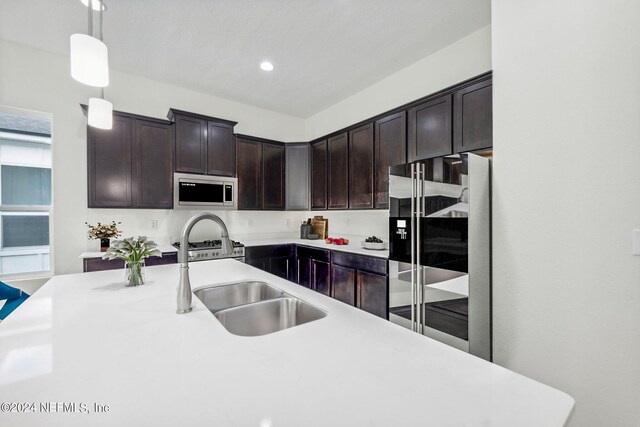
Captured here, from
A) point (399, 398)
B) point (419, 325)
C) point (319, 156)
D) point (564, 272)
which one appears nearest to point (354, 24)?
point (319, 156)

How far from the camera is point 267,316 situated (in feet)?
4.54

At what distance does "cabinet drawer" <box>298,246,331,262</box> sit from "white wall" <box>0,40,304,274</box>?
68.2 inches

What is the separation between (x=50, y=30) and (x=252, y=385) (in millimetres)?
3803

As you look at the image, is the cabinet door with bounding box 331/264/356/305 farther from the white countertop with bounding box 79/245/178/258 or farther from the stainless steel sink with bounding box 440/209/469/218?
the white countertop with bounding box 79/245/178/258

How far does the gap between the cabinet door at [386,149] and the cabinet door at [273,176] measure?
1.65 meters

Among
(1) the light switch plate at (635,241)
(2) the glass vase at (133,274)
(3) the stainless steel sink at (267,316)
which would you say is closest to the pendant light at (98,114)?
(2) the glass vase at (133,274)

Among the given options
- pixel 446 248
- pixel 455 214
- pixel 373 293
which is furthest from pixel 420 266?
pixel 373 293

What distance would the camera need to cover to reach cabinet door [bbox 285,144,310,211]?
432 centimetres

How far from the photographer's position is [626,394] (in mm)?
1275

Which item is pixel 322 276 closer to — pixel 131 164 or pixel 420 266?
pixel 420 266

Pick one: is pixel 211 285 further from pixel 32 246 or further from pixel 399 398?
pixel 32 246

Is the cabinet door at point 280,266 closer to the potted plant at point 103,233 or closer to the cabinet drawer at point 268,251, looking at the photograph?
the cabinet drawer at point 268,251

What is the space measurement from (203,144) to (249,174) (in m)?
0.74

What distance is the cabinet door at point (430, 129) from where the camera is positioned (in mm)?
2479
